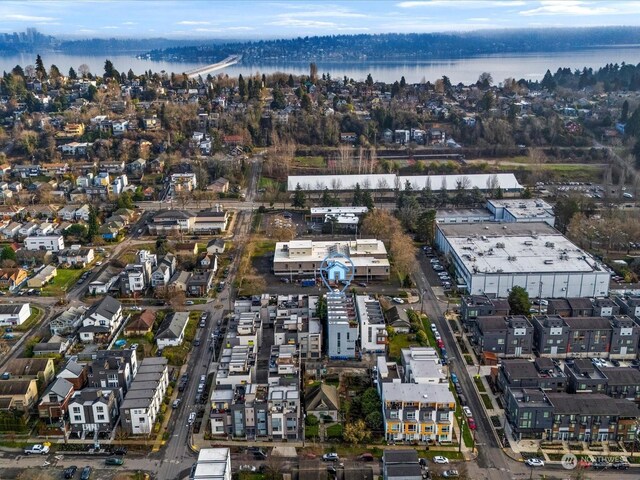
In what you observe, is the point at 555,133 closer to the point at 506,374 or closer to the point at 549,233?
the point at 549,233

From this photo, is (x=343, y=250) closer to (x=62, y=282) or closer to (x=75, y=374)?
(x=62, y=282)

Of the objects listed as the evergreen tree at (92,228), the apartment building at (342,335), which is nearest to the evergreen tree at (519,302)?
the apartment building at (342,335)

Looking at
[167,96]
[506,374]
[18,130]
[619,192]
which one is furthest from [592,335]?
[167,96]

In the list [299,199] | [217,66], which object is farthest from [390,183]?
[217,66]

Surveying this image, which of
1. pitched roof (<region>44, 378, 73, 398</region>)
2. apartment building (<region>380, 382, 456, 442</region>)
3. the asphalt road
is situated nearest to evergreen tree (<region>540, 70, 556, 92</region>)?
the asphalt road

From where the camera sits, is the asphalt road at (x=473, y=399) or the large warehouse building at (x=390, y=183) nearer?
the asphalt road at (x=473, y=399)

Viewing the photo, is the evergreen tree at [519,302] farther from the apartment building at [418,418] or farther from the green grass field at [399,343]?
the apartment building at [418,418]

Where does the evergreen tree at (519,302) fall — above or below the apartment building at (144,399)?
above
